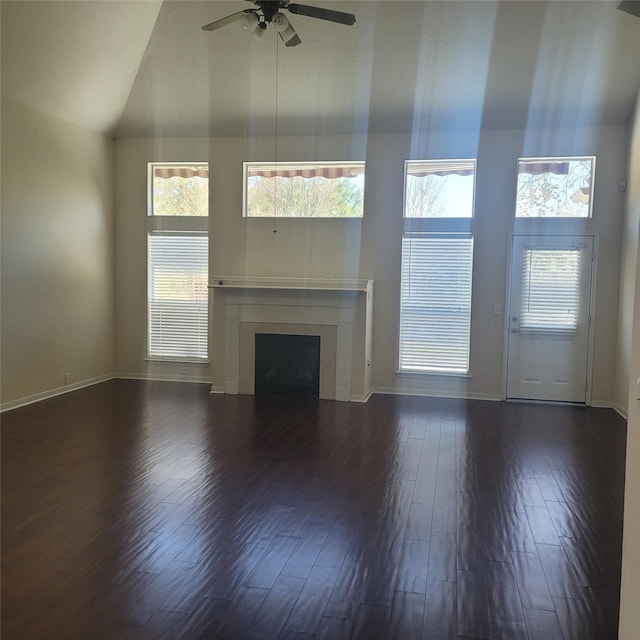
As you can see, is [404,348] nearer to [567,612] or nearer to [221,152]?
[221,152]

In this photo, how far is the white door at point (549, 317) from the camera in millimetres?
6539

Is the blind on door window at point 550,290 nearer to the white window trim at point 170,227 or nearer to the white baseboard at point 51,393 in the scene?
the white window trim at point 170,227

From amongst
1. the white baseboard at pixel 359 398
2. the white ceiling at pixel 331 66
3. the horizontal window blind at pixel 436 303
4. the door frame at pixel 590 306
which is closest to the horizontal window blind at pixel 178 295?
the white ceiling at pixel 331 66

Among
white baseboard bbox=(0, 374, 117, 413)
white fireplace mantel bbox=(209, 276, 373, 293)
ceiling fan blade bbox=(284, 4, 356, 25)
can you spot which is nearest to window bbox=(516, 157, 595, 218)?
white fireplace mantel bbox=(209, 276, 373, 293)

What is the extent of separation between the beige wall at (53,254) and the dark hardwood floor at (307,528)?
0.93m

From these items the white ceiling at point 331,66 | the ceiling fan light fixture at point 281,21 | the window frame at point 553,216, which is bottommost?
the window frame at point 553,216

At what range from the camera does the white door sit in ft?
21.5

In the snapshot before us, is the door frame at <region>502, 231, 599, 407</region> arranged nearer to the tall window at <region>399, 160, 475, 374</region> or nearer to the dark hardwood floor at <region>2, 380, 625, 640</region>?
the tall window at <region>399, 160, 475, 374</region>

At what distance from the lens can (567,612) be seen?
7.95 ft

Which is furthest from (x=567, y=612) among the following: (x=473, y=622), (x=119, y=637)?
(x=119, y=637)

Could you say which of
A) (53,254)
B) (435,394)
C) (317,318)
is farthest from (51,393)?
(435,394)

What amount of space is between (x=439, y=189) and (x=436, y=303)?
1423 millimetres

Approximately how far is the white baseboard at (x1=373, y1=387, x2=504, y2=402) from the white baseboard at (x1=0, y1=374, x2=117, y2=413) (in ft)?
12.2

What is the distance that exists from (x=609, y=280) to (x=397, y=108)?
3.21 m
